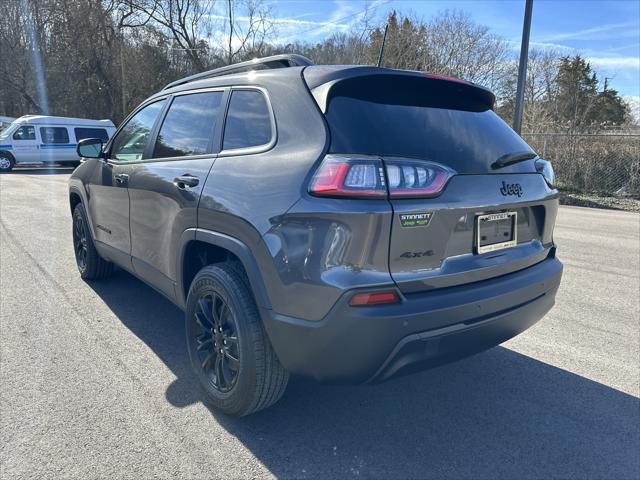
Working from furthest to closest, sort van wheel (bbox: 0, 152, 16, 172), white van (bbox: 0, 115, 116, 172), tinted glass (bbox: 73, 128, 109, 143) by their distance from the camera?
tinted glass (bbox: 73, 128, 109, 143) → white van (bbox: 0, 115, 116, 172) → van wheel (bbox: 0, 152, 16, 172)

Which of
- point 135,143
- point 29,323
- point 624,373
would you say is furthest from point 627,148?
point 29,323

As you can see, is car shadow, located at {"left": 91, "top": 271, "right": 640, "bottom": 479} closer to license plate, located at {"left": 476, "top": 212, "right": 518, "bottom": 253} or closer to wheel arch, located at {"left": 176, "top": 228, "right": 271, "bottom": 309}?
wheel arch, located at {"left": 176, "top": 228, "right": 271, "bottom": 309}

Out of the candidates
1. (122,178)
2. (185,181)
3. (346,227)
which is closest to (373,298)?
(346,227)

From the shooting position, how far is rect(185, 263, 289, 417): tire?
2.39 m

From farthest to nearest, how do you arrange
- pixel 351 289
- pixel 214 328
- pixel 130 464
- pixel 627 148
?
1. pixel 627 148
2. pixel 214 328
3. pixel 130 464
4. pixel 351 289

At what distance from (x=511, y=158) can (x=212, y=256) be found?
5.93 ft

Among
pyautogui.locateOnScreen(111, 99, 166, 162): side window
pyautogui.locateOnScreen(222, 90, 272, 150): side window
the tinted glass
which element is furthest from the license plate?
the tinted glass

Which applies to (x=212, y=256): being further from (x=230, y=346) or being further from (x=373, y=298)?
(x=373, y=298)

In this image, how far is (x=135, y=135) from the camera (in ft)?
13.1

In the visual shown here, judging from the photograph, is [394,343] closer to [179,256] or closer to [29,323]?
[179,256]

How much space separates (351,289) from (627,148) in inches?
597

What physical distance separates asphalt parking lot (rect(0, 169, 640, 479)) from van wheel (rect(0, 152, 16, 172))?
2040 centimetres

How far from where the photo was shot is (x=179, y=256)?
9.82 feet

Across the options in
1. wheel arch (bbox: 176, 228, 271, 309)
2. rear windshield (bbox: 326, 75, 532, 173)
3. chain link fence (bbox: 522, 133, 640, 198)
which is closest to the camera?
rear windshield (bbox: 326, 75, 532, 173)
